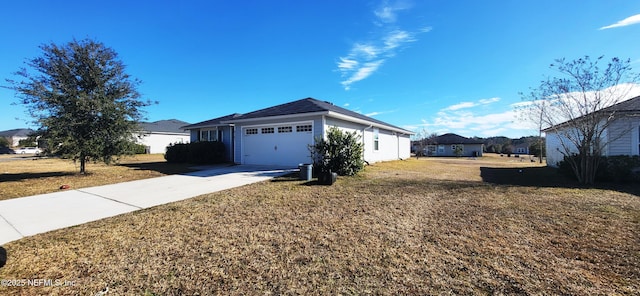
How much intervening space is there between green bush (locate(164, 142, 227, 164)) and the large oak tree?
487cm

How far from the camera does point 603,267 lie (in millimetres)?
3123

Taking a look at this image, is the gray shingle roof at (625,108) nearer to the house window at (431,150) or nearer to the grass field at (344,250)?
the grass field at (344,250)

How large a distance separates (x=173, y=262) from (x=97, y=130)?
1079 cm

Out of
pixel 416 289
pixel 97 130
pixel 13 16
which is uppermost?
pixel 13 16

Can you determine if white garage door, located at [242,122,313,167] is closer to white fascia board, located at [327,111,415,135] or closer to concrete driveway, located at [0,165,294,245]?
white fascia board, located at [327,111,415,135]

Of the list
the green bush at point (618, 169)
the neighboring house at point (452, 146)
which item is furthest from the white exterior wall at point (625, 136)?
the neighboring house at point (452, 146)

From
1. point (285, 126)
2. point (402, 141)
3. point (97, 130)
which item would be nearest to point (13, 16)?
point (97, 130)

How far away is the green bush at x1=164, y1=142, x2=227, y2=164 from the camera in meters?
16.3

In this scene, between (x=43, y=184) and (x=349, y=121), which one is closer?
(x=43, y=184)

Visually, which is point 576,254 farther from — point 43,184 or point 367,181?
point 43,184

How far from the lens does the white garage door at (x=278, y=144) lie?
42.7ft

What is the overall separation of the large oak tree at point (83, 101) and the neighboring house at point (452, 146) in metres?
43.1

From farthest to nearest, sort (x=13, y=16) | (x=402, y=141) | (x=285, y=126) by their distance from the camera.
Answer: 1. (x=402, y=141)
2. (x=285, y=126)
3. (x=13, y=16)

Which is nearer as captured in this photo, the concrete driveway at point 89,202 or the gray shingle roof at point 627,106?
the concrete driveway at point 89,202
